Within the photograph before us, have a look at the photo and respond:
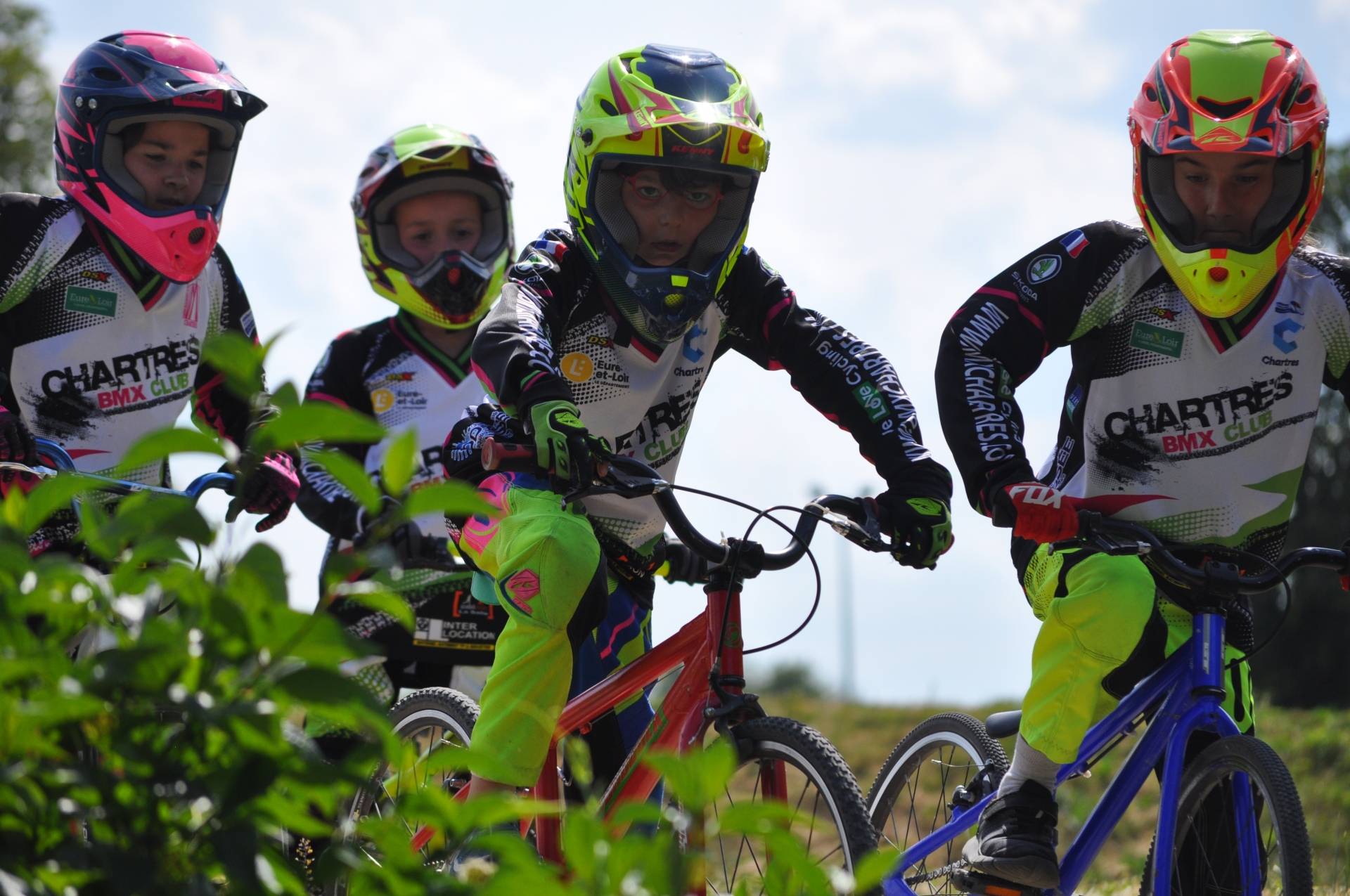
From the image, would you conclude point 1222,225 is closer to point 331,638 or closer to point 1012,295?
point 1012,295

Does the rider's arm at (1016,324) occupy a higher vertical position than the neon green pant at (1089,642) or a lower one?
Answer: higher

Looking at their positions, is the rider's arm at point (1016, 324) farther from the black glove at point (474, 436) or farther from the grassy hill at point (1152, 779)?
the grassy hill at point (1152, 779)

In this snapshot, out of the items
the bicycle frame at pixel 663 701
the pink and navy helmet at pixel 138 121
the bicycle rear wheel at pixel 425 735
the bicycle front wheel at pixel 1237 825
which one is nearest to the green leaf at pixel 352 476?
the bicycle frame at pixel 663 701

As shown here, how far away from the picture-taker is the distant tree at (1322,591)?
75.6ft

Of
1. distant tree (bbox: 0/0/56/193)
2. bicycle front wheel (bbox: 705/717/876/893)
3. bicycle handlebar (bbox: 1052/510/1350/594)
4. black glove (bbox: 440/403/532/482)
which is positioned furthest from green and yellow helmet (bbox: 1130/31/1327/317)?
distant tree (bbox: 0/0/56/193)

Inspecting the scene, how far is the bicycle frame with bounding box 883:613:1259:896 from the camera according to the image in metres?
4.20

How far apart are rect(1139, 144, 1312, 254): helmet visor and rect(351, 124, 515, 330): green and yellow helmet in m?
3.14

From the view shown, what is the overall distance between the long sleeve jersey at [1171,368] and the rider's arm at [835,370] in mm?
169

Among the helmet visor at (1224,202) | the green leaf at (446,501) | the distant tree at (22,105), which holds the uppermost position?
the distant tree at (22,105)

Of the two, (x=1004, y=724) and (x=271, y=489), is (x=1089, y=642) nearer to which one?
(x=1004, y=724)

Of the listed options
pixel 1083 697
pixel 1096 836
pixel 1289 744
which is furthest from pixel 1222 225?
pixel 1289 744

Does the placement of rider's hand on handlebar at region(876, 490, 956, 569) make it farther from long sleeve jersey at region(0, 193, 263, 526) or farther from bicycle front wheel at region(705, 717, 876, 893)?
long sleeve jersey at region(0, 193, 263, 526)

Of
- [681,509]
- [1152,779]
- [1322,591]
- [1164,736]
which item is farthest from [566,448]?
[1322,591]

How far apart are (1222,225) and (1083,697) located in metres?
1.44
